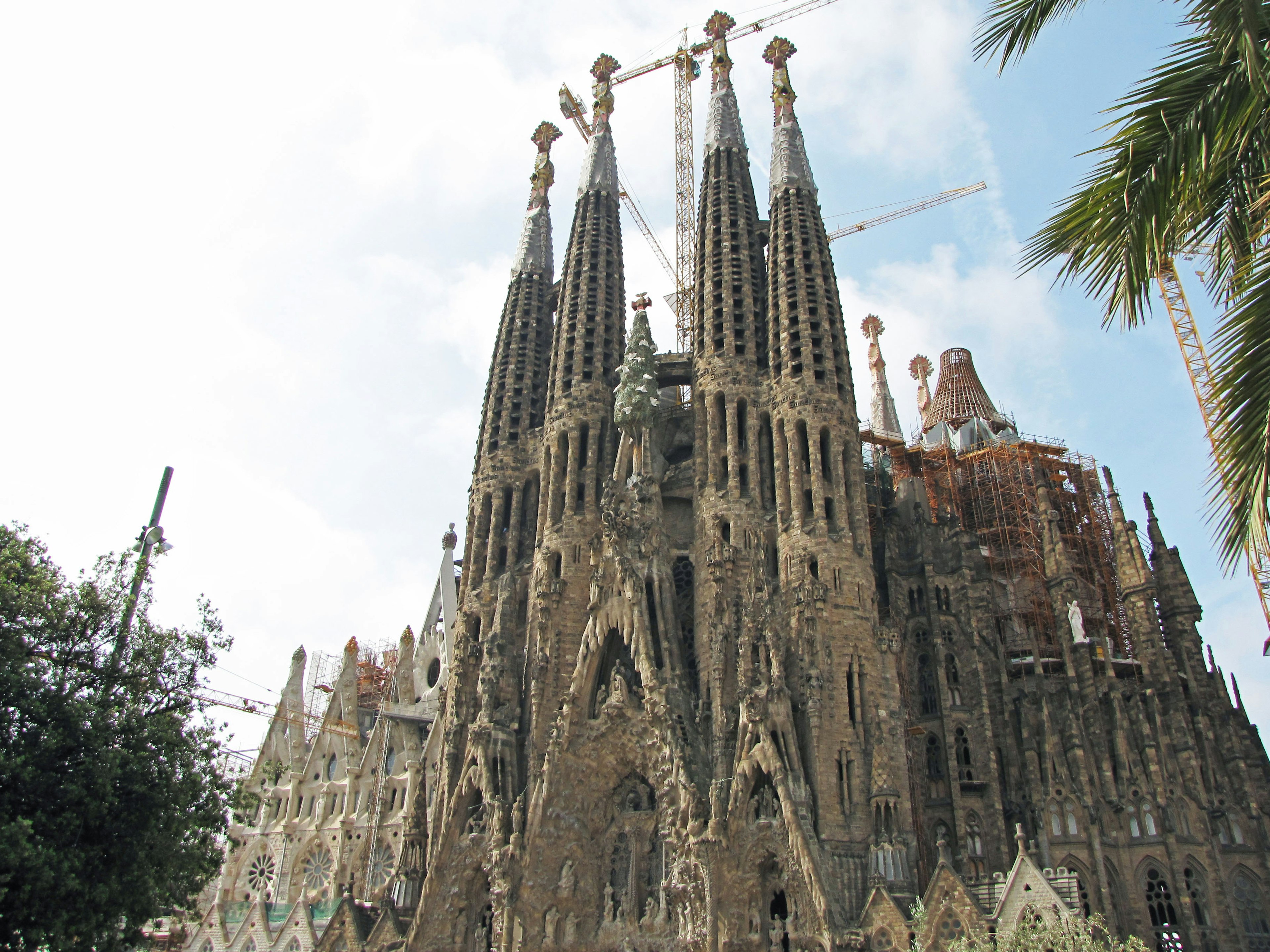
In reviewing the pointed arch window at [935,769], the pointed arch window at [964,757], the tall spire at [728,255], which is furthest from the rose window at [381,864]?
the tall spire at [728,255]

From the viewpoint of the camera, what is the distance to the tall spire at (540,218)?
4697 centimetres

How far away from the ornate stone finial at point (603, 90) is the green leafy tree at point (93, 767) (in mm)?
38108

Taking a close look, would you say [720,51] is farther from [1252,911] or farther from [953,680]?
[1252,911]

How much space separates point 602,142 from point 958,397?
23.6m

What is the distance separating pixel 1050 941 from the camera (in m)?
18.7

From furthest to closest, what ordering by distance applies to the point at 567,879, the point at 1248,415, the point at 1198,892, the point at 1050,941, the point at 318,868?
the point at 318,868
the point at 567,879
the point at 1198,892
the point at 1050,941
the point at 1248,415

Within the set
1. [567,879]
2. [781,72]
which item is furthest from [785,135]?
[567,879]

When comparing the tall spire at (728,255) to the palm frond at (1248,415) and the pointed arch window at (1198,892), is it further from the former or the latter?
the palm frond at (1248,415)

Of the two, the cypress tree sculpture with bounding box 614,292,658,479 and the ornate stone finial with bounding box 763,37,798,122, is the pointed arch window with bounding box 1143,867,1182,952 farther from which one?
the ornate stone finial with bounding box 763,37,798,122

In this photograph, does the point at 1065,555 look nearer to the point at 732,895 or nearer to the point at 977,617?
the point at 977,617

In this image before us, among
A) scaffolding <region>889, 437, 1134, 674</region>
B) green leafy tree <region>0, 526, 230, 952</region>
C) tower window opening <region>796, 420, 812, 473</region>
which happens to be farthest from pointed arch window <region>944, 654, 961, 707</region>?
green leafy tree <region>0, 526, 230, 952</region>

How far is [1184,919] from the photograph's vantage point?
28078 mm

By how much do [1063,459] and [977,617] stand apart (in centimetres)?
1533

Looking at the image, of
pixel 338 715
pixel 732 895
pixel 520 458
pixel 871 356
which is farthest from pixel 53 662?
pixel 871 356
